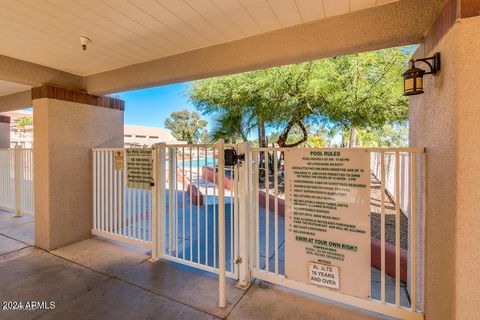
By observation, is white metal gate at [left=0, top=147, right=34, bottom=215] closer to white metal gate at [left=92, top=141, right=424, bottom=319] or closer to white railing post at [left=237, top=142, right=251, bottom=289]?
white metal gate at [left=92, top=141, right=424, bottom=319]

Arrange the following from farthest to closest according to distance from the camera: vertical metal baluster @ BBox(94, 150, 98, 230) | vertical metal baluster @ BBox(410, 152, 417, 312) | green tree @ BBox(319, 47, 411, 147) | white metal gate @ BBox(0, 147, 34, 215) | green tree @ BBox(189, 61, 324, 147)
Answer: green tree @ BBox(189, 61, 324, 147)
green tree @ BBox(319, 47, 411, 147)
white metal gate @ BBox(0, 147, 34, 215)
vertical metal baluster @ BBox(94, 150, 98, 230)
vertical metal baluster @ BBox(410, 152, 417, 312)

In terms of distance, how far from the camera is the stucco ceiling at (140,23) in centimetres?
212

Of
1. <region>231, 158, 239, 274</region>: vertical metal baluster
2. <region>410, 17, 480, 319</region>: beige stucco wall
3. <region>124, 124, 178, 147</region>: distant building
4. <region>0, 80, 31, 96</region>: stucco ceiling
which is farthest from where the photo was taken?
<region>124, 124, 178, 147</region>: distant building

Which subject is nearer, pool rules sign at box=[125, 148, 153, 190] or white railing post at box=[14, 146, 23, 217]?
pool rules sign at box=[125, 148, 153, 190]

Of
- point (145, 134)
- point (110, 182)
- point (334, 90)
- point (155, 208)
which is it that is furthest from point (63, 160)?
point (145, 134)

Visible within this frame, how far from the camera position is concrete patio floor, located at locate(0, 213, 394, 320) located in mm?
2307

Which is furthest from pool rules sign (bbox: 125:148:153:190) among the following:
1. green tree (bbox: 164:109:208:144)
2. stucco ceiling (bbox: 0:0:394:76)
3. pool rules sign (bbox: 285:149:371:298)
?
green tree (bbox: 164:109:208:144)

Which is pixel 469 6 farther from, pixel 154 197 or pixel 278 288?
pixel 154 197

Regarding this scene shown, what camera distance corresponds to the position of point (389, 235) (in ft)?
13.9

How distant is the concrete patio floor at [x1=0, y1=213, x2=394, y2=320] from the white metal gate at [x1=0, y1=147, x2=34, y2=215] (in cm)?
210

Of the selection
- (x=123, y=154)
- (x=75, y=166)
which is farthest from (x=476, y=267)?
(x=75, y=166)

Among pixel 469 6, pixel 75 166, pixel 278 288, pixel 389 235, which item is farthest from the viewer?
pixel 389 235

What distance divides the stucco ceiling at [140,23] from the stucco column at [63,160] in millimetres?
736

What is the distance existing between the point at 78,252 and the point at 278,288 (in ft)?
9.49
